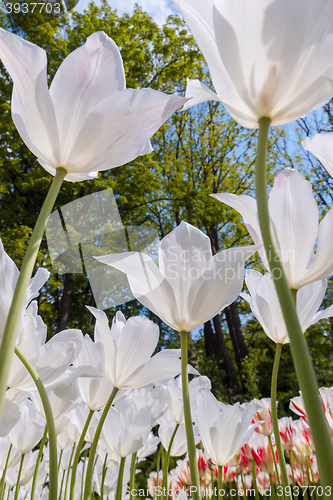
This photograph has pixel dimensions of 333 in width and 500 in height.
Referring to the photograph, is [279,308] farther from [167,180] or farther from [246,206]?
[167,180]

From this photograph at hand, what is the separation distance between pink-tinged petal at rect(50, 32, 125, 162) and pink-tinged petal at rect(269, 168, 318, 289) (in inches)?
6.1

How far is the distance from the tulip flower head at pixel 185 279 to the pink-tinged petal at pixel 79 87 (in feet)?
0.32

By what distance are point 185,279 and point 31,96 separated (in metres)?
0.18

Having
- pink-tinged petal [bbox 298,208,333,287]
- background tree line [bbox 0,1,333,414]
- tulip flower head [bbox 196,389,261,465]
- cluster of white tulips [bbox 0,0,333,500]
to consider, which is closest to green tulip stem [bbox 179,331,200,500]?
cluster of white tulips [bbox 0,0,333,500]

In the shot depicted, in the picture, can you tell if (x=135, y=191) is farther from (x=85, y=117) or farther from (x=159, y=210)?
(x=85, y=117)

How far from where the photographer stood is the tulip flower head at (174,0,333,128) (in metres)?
0.19

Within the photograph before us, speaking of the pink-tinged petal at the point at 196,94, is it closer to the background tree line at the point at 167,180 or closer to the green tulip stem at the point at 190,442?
the green tulip stem at the point at 190,442

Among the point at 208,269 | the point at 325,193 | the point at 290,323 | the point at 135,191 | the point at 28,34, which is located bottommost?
the point at 290,323

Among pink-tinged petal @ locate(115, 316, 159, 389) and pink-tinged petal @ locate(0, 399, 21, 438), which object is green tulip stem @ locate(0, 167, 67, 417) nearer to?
pink-tinged petal @ locate(0, 399, 21, 438)

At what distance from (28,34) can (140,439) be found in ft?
20.9

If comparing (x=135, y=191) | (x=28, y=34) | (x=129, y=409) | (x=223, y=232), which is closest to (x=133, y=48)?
(x=28, y=34)

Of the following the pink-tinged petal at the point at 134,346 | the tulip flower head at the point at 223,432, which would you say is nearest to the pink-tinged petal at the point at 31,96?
the pink-tinged petal at the point at 134,346

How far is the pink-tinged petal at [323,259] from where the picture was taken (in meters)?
0.24

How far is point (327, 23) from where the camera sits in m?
0.19
